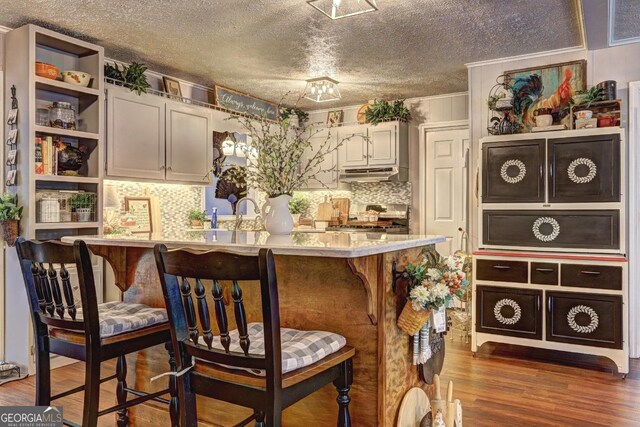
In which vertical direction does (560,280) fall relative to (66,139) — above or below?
below

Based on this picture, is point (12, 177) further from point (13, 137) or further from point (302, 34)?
point (302, 34)

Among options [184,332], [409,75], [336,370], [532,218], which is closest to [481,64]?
[409,75]

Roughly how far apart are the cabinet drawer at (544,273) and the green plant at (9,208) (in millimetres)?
3848

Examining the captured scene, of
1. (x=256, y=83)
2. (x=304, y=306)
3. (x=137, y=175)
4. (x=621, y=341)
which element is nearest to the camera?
(x=304, y=306)

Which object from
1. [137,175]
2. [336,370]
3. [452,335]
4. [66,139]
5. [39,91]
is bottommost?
[452,335]

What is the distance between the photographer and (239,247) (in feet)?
5.99

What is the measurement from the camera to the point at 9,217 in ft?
11.1

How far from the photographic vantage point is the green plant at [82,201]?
371cm

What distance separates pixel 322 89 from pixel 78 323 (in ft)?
12.1

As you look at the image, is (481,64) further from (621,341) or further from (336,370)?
(336,370)

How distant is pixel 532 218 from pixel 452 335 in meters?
1.41

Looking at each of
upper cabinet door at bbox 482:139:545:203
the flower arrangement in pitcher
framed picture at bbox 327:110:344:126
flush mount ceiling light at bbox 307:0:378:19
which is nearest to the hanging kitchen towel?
the flower arrangement in pitcher

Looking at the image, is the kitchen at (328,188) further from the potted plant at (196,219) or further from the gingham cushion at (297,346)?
the gingham cushion at (297,346)

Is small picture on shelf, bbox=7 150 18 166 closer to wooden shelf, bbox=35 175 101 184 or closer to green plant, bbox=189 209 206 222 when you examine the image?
wooden shelf, bbox=35 175 101 184
